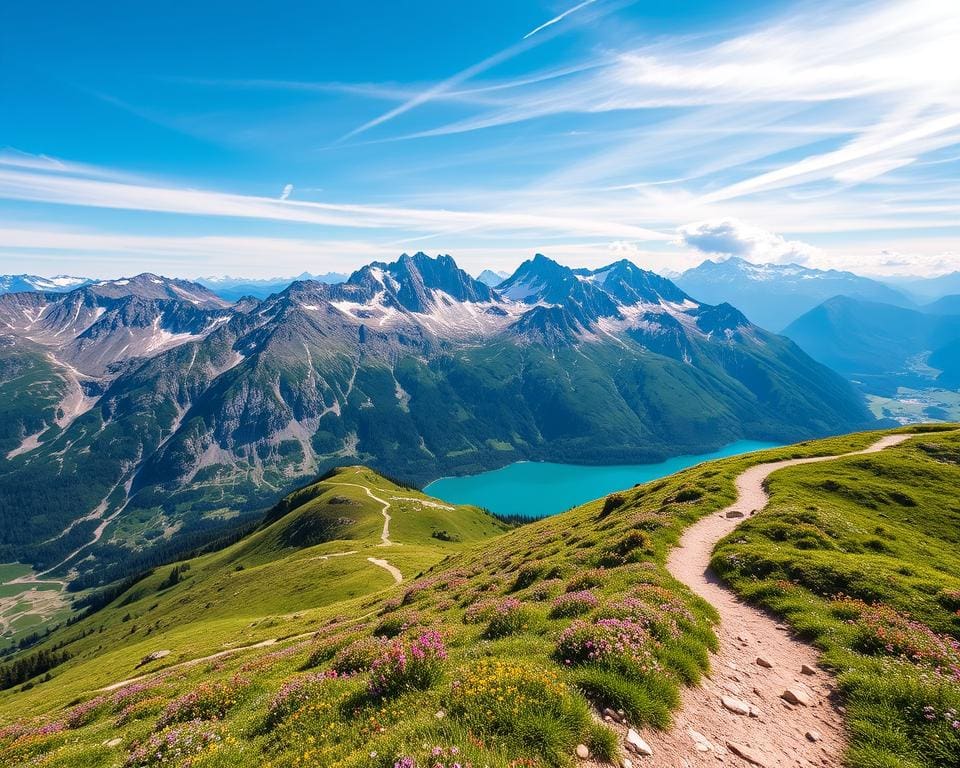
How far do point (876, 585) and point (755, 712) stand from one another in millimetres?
11277

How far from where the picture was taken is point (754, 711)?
11.1 meters

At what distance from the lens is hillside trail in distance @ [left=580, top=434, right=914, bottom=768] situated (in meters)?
9.30

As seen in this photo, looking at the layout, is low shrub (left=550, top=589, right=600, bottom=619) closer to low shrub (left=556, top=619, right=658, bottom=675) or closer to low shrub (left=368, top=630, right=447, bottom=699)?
low shrub (left=556, top=619, right=658, bottom=675)

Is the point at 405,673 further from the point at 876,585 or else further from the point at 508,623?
the point at 876,585

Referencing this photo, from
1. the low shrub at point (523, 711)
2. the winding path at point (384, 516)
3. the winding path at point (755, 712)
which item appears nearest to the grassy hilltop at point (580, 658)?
the low shrub at point (523, 711)

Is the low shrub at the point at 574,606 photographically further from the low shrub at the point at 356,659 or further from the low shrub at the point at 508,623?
the low shrub at the point at 356,659

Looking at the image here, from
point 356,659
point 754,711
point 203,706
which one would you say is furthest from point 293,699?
point 754,711

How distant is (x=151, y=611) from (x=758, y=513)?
185 metres

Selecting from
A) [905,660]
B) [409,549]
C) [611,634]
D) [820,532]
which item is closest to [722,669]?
[611,634]

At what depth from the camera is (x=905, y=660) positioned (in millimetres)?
12250

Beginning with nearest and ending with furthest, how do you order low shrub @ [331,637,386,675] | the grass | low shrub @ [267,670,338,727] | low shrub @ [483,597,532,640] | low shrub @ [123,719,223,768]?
the grass < low shrub @ [123,719,223,768] < low shrub @ [267,670,338,727] < low shrub @ [331,637,386,675] < low shrub @ [483,597,532,640]

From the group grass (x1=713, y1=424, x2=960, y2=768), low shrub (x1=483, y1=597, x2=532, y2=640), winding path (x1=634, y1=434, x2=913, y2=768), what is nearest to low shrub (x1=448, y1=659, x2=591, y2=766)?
winding path (x1=634, y1=434, x2=913, y2=768)

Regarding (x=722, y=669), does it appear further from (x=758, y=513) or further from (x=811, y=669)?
(x=758, y=513)

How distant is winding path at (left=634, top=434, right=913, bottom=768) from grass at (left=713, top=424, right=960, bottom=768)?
630 mm
